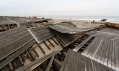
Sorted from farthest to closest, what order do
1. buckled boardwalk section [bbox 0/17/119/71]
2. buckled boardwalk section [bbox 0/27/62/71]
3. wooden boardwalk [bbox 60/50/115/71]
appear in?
buckled boardwalk section [bbox 0/27/62/71] < buckled boardwalk section [bbox 0/17/119/71] < wooden boardwalk [bbox 60/50/115/71]

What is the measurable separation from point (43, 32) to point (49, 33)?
623 millimetres

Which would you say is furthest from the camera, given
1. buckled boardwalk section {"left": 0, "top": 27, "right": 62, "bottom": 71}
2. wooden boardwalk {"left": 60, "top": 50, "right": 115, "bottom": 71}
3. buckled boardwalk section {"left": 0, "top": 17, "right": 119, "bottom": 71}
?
buckled boardwalk section {"left": 0, "top": 27, "right": 62, "bottom": 71}

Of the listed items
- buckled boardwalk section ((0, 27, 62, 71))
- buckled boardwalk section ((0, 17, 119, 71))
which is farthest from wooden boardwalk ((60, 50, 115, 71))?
buckled boardwalk section ((0, 27, 62, 71))

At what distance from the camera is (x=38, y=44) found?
961 cm

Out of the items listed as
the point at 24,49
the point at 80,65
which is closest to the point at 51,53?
the point at 24,49

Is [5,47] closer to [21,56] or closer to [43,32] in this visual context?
[21,56]

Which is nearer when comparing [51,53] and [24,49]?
[51,53]

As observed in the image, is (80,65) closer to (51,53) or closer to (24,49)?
(51,53)

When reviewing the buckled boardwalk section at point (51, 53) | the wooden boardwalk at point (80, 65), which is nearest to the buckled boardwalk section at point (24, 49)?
the buckled boardwalk section at point (51, 53)

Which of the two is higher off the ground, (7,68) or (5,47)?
(5,47)

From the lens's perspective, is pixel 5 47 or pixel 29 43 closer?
pixel 5 47

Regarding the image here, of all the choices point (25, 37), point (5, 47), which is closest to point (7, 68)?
point (5, 47)

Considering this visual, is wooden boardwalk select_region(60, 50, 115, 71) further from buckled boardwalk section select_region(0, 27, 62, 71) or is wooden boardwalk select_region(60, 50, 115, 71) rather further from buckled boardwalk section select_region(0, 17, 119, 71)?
buckled boardwalk section select_region(0, 27, 62, 71)

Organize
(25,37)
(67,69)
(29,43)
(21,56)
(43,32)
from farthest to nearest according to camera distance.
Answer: (43,32) < (25,37) < (29,43) < (21,56) < (67,69)
